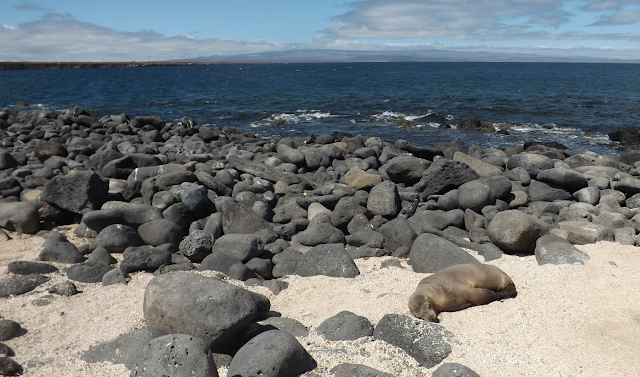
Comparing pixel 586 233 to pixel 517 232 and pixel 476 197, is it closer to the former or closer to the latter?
pixel 517 232

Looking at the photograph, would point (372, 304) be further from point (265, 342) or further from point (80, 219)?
point (80, 219)

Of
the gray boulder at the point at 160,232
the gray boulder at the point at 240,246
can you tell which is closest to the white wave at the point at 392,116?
the gray boulder at the point at 160,232

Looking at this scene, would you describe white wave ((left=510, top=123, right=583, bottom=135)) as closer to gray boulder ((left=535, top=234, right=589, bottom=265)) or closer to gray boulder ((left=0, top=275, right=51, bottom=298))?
gray boulder ((left=535, top=234, right=589, bottom=265))

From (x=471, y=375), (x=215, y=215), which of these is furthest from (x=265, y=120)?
(x=471, y=375)

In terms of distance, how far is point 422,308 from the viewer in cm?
425

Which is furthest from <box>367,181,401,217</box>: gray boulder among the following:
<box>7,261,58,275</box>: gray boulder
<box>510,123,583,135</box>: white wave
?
<box>510,123,583,135</box>: white wave

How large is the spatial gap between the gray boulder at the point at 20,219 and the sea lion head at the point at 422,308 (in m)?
5.46

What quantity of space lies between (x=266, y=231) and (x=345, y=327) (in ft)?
8.79

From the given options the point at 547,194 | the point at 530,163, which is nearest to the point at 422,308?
the point at 547,194

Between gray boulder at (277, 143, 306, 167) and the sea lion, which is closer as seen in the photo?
the sea lion

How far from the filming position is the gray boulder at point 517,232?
19.1ft

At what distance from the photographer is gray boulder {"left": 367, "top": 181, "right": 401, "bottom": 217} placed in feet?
23.7

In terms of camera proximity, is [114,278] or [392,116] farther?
[392,116]

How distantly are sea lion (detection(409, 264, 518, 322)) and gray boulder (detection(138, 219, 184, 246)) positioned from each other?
3.42 metres
